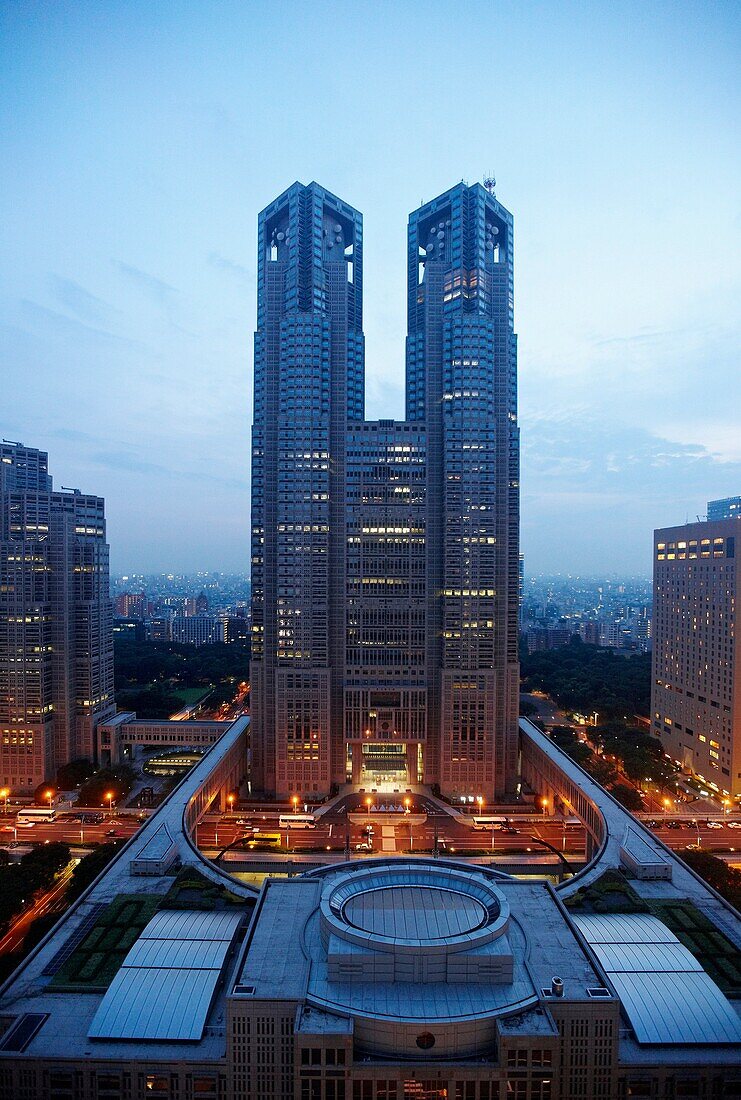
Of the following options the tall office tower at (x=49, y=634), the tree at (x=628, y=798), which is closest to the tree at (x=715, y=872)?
the tree at (x=628, y=798)

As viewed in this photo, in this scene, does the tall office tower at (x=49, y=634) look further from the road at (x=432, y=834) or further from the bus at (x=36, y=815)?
the road at (x=432, y=834)

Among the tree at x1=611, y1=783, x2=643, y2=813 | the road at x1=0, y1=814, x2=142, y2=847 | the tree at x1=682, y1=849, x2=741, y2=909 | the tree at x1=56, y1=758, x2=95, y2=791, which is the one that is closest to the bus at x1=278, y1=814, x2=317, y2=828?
the road at x1=0, y1=814, x2=142, y2=847

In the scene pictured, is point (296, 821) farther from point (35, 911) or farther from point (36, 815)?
point (36, 815)

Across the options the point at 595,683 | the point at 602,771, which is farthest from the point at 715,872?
the point at 595,683

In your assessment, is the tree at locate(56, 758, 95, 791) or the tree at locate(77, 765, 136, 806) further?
the tree at locate(56, 758, 95, 791)

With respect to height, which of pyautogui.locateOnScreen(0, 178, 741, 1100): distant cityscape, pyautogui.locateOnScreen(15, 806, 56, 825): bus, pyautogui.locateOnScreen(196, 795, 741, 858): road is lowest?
pyautogui.locateOnScreen(15, 806, 56, 825): bus

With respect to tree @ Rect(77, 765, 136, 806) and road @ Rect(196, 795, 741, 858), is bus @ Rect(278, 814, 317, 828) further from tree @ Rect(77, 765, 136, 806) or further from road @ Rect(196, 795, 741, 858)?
tree @ Rect(77, 765, 136, 806)

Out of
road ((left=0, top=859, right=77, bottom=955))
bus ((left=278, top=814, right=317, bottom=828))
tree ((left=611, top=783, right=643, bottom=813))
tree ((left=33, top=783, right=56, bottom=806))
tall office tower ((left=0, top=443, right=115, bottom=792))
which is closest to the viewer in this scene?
road ((left=0, top=859, right=77, bottom=955))
